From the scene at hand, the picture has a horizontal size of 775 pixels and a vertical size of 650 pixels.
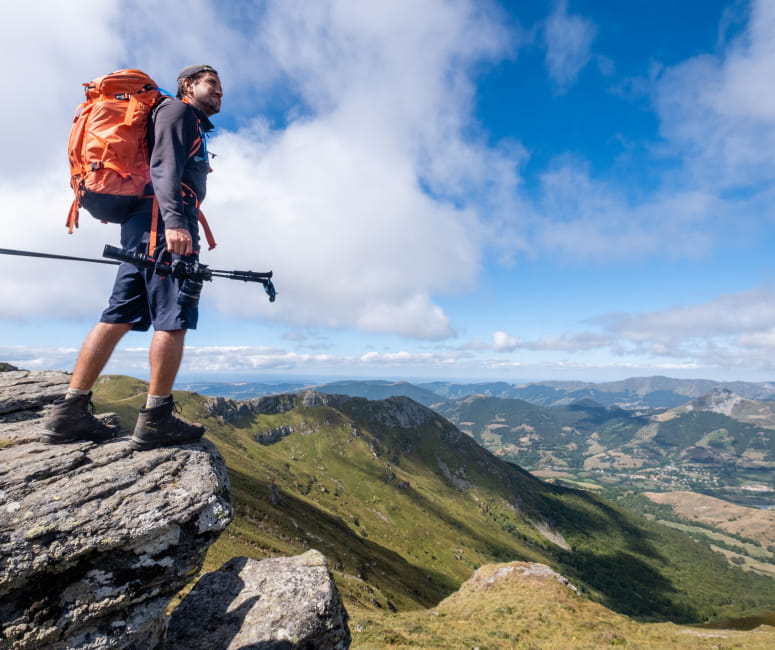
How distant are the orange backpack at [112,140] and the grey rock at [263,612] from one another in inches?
422

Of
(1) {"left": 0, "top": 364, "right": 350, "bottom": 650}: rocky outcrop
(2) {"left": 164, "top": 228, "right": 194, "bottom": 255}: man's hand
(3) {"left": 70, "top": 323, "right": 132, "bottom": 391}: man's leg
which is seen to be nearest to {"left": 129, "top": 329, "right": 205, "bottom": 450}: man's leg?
(1) {"left": 0, "top": 364, "right": 350, "bottom": 650}: rocky outcrop

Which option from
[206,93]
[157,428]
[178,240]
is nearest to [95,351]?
[157,428]

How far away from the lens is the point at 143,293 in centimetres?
848

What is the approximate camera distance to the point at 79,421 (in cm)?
868


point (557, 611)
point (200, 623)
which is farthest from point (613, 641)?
point (200, 623)

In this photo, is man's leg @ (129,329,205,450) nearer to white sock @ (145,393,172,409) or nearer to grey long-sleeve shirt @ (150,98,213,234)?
white sock @ (145,393,172,409)

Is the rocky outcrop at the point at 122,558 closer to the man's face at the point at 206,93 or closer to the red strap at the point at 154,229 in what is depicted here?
the red strap at the point at 154,229

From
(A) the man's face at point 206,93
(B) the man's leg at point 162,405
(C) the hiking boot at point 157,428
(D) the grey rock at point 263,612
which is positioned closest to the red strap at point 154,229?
(B) the man's leg at point 162,405

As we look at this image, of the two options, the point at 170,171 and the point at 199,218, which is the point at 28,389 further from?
the point at 170,171

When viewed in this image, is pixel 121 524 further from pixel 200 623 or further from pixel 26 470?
pixel 200 623

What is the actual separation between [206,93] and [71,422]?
8.31 m

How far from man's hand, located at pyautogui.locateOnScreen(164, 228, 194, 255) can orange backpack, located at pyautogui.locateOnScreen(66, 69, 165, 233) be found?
5.04ft

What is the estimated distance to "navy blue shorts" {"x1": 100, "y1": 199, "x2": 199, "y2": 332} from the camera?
26.1ft

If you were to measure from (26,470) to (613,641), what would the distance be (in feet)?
124
